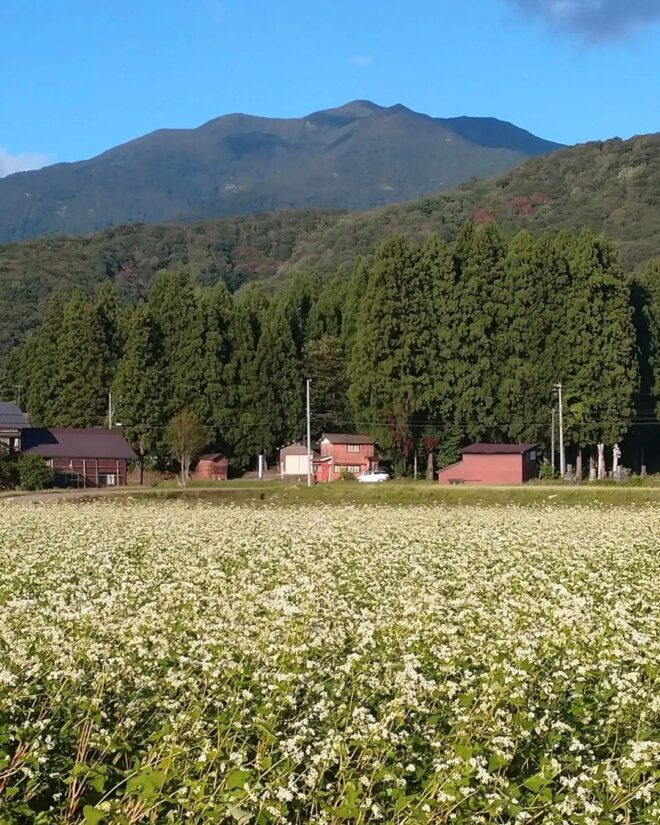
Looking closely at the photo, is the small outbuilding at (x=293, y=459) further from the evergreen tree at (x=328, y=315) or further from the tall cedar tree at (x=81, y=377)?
the evergreen tree at (x=328, y=315)

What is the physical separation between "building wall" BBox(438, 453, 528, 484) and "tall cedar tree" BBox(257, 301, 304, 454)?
1486cm

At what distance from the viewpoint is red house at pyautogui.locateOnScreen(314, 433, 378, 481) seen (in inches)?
2906

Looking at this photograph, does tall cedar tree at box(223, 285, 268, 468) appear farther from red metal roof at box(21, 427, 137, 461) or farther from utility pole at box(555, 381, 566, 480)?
utility pole at box(555, 381, 566, 480)

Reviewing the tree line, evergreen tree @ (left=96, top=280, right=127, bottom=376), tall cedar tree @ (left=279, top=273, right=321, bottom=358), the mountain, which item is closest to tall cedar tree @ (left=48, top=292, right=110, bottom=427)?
the tree line

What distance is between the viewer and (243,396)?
249 ft

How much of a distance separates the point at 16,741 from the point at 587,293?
213 feet

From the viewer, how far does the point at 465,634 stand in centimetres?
1115

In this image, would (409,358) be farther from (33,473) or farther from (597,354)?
(33,473)

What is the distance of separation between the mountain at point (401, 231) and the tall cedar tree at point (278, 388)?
54.8m

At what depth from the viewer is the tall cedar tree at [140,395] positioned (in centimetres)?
7269

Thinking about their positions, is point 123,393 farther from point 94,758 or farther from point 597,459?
point 94,758

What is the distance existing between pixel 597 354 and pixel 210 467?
83.9ft

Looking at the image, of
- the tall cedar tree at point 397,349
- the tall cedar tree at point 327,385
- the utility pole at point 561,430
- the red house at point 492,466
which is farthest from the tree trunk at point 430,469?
the tall cedar tree at point 327,385

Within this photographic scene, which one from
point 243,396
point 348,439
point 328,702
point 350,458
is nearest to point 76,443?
point 243,396
